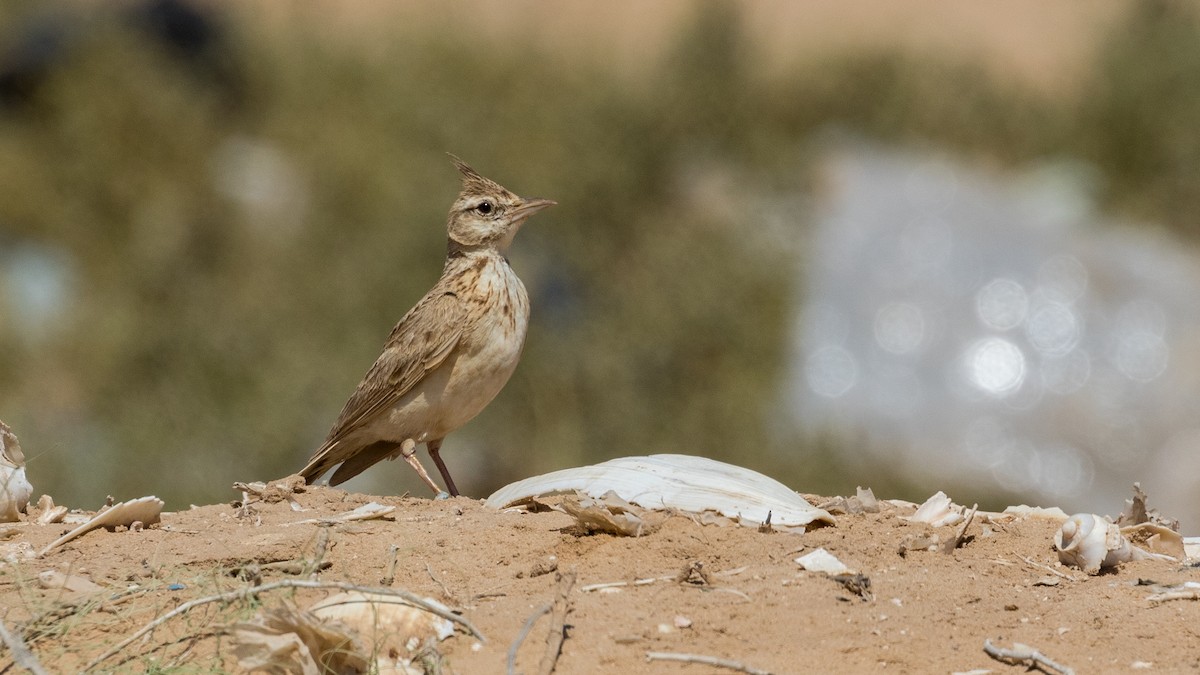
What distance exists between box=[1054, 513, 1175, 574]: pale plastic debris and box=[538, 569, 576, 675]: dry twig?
4.33 ft

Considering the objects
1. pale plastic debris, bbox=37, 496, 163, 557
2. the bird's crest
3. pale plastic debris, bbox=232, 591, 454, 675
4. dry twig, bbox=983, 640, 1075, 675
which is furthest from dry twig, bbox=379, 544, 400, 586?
the bird's crest

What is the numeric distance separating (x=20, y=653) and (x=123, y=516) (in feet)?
4.13

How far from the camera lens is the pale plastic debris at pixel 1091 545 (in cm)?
396

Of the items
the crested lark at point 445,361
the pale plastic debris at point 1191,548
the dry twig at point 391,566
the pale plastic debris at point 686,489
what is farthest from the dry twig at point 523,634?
the crested lark at point 445,361

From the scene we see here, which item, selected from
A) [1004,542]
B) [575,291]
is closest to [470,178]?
[1004,542]

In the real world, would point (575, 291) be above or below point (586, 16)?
below

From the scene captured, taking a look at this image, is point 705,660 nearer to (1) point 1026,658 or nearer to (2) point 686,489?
(1) point 1026,658

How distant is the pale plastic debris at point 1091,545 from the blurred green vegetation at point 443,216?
231 inches

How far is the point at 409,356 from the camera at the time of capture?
6016mm

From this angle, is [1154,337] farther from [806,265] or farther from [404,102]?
[404,102]

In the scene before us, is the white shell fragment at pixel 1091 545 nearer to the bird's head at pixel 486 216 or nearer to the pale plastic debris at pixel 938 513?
the pale plastic debris at pixel 938 513

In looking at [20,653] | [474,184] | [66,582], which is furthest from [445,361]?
[20,653]

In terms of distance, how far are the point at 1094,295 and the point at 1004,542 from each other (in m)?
6.81

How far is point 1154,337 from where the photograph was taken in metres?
10.3
